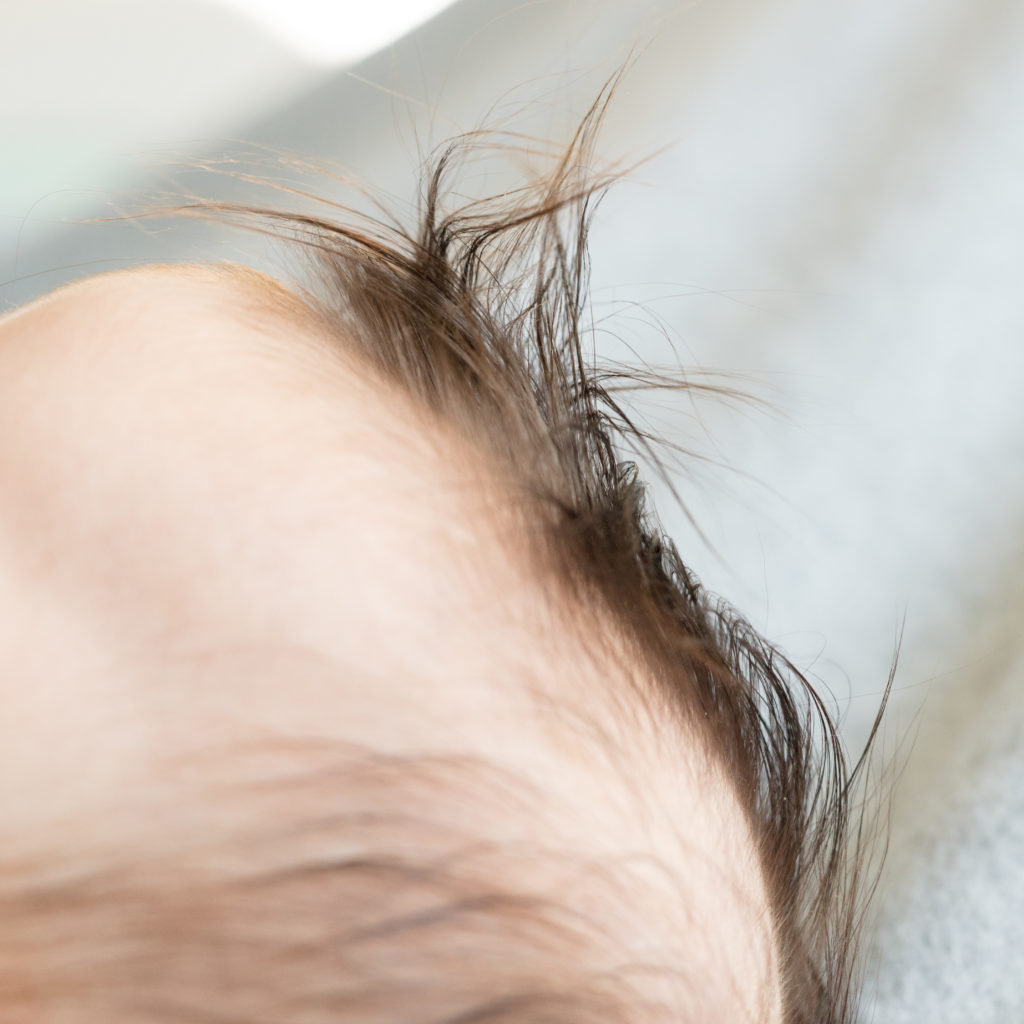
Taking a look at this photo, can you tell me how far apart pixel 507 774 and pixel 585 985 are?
0.06 m

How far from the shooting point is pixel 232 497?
31 centimetres

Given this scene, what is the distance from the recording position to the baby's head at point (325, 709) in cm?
28

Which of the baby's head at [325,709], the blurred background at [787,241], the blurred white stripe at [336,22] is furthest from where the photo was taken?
the blurred white stripe at [336,22]

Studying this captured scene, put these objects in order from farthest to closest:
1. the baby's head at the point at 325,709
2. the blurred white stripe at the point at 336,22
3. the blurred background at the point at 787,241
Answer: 1. the blurred white stripe at the point at 336,22
2. the blurred background at the point at 787,241
3. the baby's head at the point at 325,709

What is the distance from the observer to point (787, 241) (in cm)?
63

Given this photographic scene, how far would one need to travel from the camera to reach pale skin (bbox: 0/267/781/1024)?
29cm

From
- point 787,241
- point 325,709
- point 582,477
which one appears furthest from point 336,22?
point 325,709

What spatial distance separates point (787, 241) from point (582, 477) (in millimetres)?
318

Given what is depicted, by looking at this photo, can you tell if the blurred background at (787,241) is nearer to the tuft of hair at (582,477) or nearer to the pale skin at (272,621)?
the tuft of hair at (582,477)

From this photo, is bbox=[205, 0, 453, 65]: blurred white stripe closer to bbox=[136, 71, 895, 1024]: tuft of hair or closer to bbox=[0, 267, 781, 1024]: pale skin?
bbox=[136, 71, 895, 1024]: tuft of hair

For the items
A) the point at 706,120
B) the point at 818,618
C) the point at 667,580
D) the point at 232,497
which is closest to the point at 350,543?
the point at 232,497

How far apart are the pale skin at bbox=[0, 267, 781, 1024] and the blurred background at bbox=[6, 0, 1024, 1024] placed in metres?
0.22

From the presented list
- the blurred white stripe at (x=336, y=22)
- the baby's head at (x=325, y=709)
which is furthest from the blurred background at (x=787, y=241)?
the baby's head at (x=325, y=709)

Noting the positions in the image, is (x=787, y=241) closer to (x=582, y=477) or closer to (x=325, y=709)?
(x=582, y=477)
